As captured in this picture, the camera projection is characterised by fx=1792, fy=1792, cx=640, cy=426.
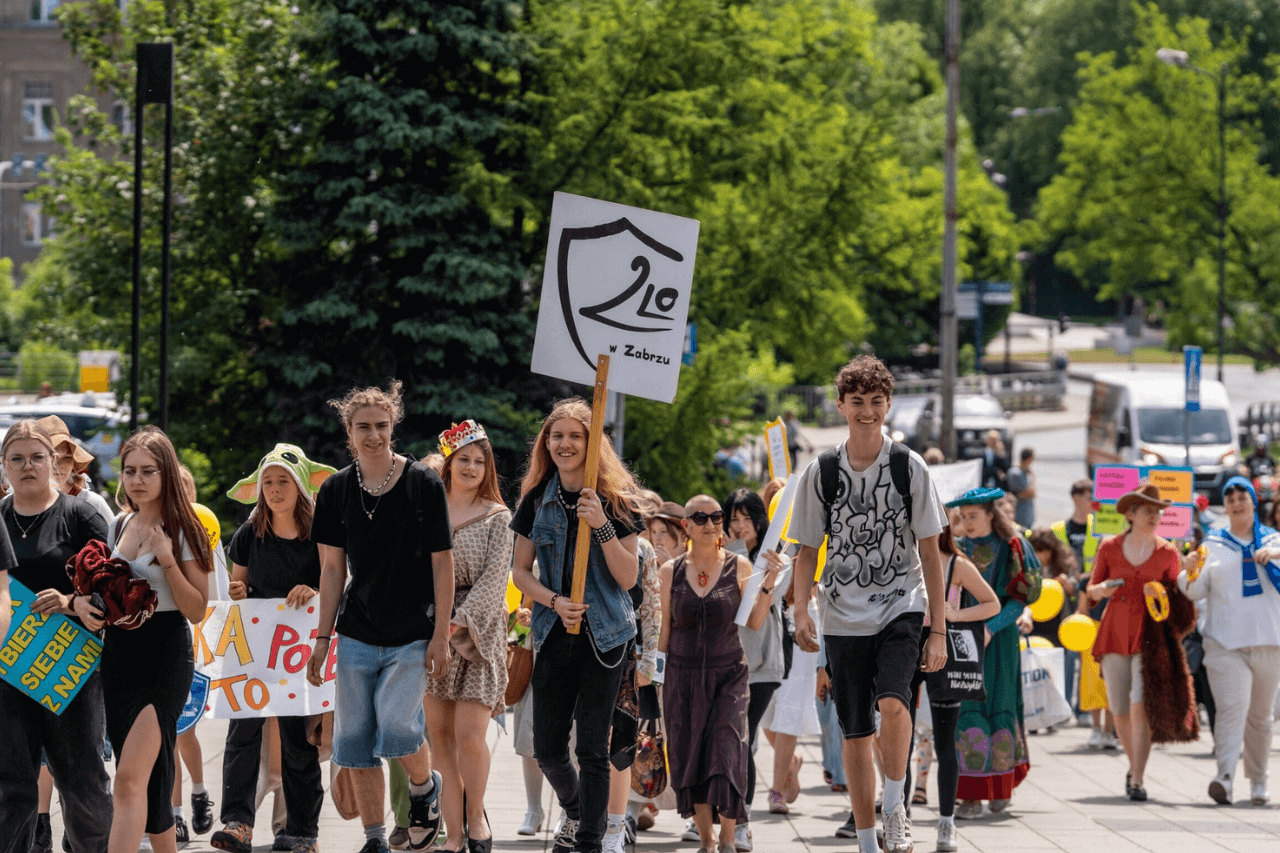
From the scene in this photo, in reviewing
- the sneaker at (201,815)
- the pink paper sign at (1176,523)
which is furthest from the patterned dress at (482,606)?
the pink paper sign at (1176,523)

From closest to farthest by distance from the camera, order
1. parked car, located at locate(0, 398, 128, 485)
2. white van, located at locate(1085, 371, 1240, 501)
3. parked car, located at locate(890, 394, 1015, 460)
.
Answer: parked car, located at locate(0, 398, 128, 485), white van, located at locate(1085, 371, 1240, 501), parked car, located at locate(890, 394, 1015, 460)

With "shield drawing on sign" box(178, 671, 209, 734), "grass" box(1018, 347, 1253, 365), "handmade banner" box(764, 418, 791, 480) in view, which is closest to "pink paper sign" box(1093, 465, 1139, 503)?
"handmade banner" box(764, 418, 791, 480)

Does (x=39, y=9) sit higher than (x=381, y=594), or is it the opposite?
(x=39, y=9)

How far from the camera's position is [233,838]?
305 inches

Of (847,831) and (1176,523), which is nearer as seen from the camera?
(847,831)

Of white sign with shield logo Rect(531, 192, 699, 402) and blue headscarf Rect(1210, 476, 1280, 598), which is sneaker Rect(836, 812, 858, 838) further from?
blue headscarf Rect(1210, 476, 1280, 598)

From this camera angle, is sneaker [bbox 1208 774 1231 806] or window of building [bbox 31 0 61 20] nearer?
sneaker [bbox 1208 774 1231 806]

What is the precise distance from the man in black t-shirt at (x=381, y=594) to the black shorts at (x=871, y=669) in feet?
5.24

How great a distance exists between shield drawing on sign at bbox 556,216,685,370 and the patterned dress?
84 centimetres

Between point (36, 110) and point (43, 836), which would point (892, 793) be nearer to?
point (43, 836)

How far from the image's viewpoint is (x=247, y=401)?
20609mm

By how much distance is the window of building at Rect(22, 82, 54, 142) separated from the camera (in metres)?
62.5

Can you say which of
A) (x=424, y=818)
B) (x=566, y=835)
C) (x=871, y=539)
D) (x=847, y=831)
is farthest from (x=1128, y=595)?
(x=424, y=818)

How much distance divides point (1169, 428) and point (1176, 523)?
20461mm
